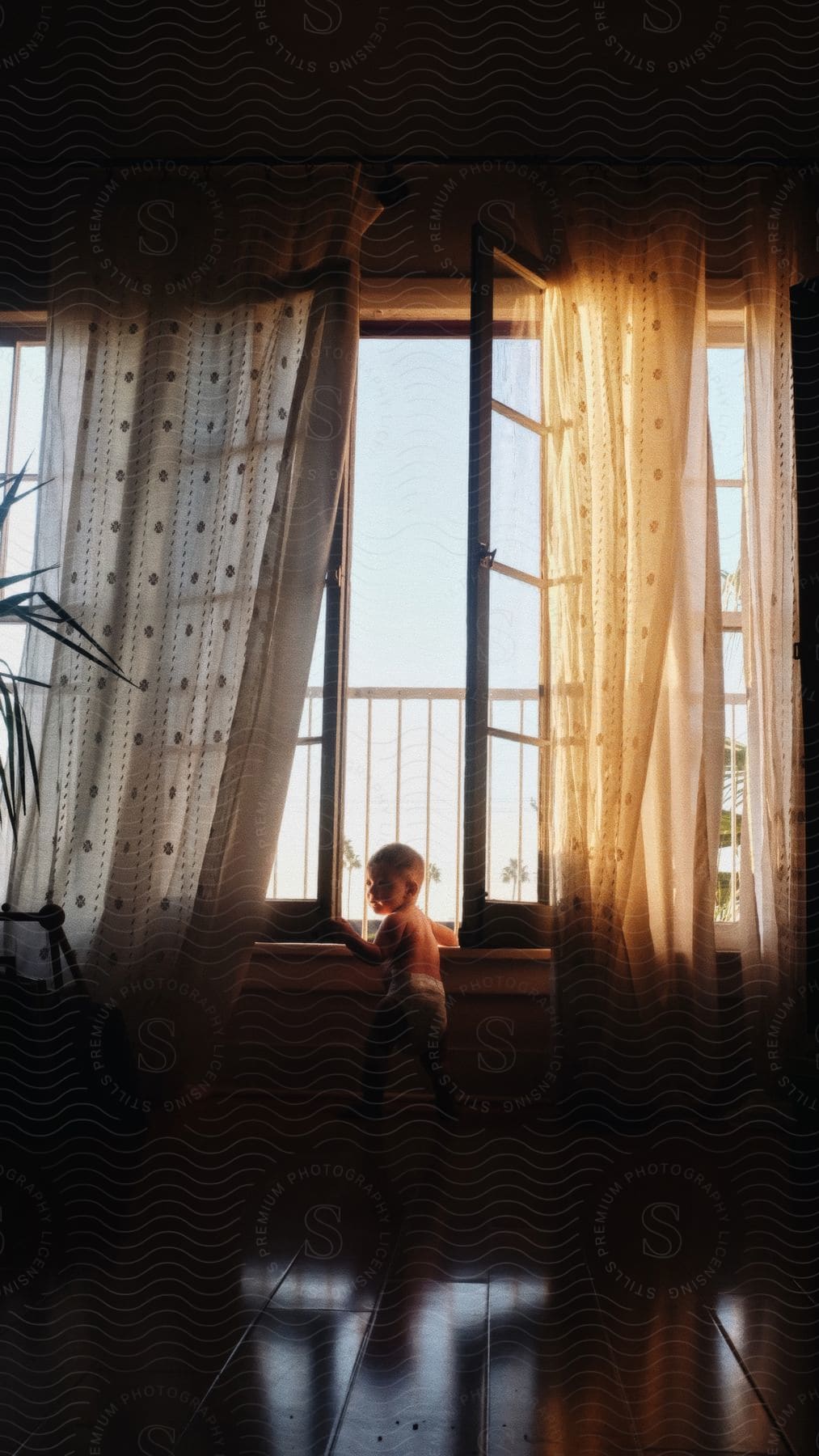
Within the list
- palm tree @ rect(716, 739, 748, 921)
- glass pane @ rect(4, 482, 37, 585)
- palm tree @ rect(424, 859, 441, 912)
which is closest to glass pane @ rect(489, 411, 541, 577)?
palm tree @ rect(716, 739, 748, 921)

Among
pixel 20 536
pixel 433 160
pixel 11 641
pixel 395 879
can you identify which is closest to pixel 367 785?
pixel 395 879

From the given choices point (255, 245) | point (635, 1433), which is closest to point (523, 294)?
point (255, 245)

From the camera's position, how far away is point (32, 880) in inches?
107

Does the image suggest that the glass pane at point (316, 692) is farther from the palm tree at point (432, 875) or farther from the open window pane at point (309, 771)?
the palm tree at point (432, 875)

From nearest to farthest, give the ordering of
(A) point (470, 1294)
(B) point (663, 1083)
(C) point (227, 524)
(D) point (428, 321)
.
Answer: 1. (A) point (470, 1294)
2. (B) point (663, 1083)
3. (C) point (227, 524)
4. (D) point (428, 321)

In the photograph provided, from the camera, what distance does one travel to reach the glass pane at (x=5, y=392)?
3035 mm

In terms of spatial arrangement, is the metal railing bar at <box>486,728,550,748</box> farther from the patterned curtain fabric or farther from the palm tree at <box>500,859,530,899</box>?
the patterned curtain fabric

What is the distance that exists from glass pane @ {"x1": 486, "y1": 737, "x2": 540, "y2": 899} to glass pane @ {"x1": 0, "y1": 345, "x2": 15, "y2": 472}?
1.53 m

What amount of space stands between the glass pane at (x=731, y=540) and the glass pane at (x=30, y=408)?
1.77 metres

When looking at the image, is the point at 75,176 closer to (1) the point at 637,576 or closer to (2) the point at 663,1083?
(1) the point at 637,576

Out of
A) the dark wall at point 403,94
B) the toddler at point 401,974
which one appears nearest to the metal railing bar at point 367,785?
the toddler at point 401,974

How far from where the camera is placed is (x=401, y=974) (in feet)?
8.71

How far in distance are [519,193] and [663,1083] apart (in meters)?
2.25

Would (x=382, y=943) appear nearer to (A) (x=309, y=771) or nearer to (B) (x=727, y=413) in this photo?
(A) (x=309, y=771)
